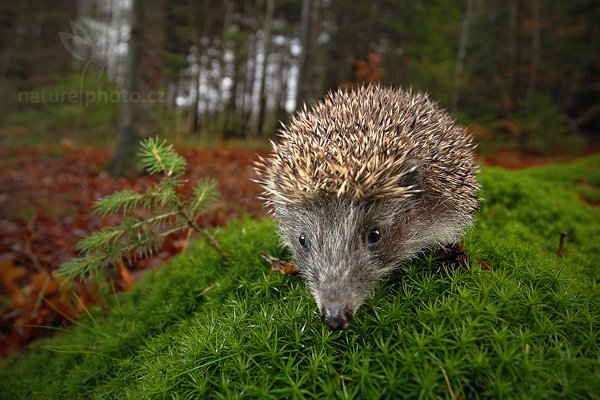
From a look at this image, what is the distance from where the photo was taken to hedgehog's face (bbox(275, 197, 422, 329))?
268 cm

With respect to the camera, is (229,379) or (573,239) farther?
(573,239)

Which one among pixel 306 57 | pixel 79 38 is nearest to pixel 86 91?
pixel 79 38

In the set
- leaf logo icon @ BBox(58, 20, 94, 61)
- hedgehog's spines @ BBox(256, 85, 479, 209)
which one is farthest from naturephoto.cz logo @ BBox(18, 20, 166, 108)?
hedgehog's spines @ BBox(256, 85, 479, 209)

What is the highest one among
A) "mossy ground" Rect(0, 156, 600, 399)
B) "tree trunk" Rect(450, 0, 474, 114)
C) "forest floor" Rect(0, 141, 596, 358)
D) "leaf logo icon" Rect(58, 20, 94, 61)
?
"tree trunk" Rect(450, 0, 474, 114)

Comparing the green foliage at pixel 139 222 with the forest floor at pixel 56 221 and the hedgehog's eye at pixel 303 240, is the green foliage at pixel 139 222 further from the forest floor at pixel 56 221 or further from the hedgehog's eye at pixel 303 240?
Result: the hedgehog's eye at pixel 303 240

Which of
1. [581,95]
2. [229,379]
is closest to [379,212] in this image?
[229,379]

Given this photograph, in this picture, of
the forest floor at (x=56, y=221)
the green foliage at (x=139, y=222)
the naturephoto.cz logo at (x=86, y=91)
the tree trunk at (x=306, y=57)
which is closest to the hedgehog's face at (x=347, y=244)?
the green foliage at (x=139, y=222)

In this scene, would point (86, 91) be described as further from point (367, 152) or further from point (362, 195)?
point (362, 195)

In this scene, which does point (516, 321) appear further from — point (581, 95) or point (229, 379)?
point (581, 95)

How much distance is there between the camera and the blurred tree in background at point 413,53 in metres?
23.9

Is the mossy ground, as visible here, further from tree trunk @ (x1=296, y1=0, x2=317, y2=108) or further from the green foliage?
tree trunk @ (x1=296, y1=0, x2=317, y2=108)

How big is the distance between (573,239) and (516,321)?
3.78 meters

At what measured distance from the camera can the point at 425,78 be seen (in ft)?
81.2

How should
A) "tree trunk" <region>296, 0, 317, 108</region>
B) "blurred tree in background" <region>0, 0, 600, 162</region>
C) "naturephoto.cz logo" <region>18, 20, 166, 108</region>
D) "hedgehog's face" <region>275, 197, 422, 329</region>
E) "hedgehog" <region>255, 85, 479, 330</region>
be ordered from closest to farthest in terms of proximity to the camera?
"hedgehog's face" <region>275, 197, 422, 329</region>
"hedgehog" <region>255, 85, 479, 330</region>
"naturephoto.cz logo" <region>18, 20, 166, 108</region>
"tree trunk" <region>296, 0, 317, 108</region>
"blurred tree in background" <region>0, 0, 600, 162</region>
